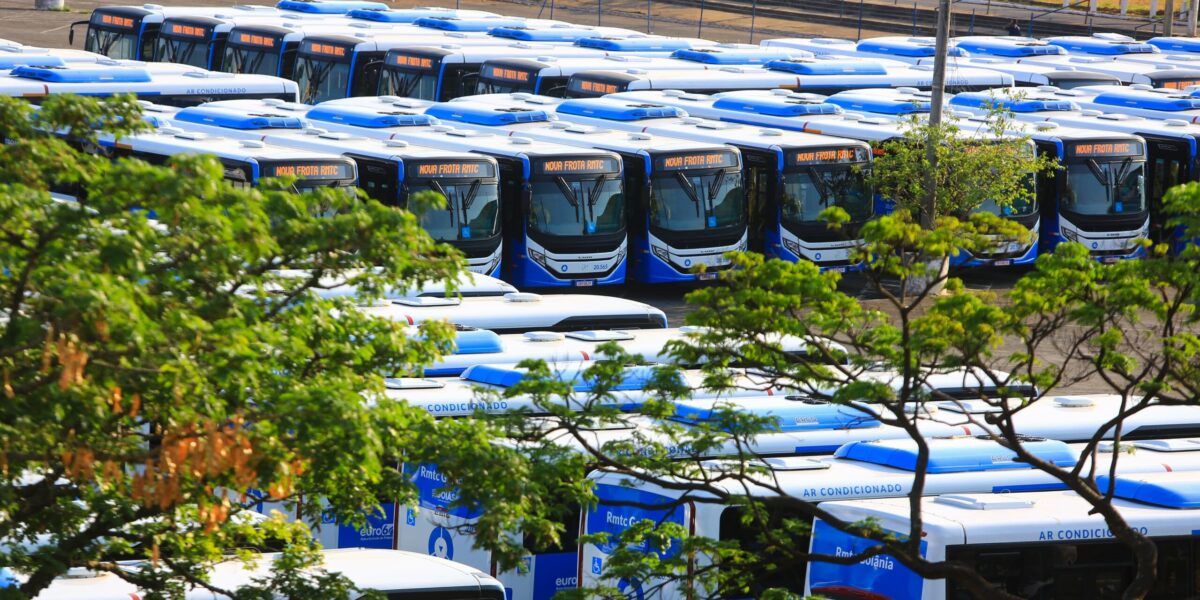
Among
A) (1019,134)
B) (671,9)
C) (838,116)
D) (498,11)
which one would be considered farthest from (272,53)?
(671,9)

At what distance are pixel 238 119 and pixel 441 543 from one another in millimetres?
15583

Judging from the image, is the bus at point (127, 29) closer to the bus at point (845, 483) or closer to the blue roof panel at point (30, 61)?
the blue roof panel at point (30, 61)

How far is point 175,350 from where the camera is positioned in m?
7.36

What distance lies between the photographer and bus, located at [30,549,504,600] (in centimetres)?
1086

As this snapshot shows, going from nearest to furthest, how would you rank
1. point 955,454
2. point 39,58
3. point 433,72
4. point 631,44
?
point 955,454 → point 39,58 → point 433,72 → point 631,44

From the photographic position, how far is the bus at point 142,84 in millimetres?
31781

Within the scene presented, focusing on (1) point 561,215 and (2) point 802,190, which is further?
(2) point 802,190

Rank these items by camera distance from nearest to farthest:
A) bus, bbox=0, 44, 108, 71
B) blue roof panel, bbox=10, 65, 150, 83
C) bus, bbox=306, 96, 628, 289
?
bus, bbox=306, 96, 628, 289 < blue roof panel, bbox=10, 65, 150, 83 < bus, bbox=0, 44, 108, 71

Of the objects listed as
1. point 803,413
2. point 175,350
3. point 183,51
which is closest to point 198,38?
point 183,51

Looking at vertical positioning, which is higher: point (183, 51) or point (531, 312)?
point (183, 51)

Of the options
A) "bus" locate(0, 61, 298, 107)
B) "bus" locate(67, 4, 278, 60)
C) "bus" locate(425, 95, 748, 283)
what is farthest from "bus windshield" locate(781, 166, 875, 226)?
"bus" locate(67, 4, 278, 60)

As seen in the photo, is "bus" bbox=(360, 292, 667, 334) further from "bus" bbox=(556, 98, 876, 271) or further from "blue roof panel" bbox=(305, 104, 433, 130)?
"blue roof panel" bbox=(305, 104, 433, 130)

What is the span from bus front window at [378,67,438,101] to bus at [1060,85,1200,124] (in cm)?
1298

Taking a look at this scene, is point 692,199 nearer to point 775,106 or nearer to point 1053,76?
point 775,106
